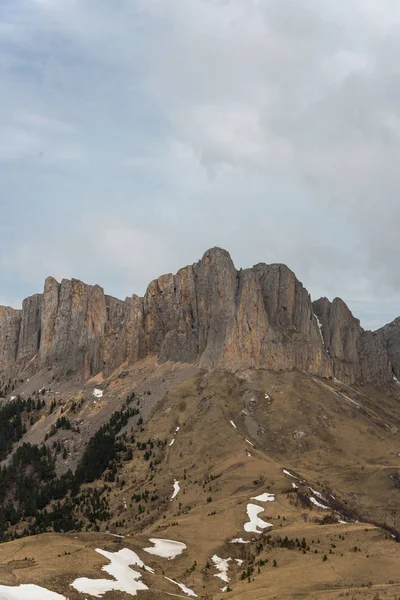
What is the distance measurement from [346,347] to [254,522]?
13699 centimetres

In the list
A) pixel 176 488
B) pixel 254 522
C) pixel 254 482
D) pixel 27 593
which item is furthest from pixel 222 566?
pixel 176 488

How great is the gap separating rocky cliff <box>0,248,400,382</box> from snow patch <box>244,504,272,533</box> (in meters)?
71.1

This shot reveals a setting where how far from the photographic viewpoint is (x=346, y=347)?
192125mm

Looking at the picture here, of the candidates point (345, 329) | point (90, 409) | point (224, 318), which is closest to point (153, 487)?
point (90, 409)

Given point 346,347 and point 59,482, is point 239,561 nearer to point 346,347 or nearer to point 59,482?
point 59,482

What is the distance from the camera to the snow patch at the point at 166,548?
159 feet

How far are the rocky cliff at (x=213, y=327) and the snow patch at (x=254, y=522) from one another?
71.1 meters

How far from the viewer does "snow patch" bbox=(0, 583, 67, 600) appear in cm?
3072

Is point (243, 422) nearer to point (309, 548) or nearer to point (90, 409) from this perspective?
point (90, 409)

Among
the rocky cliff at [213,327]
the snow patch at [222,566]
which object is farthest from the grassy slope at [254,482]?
the rocky cliff at [213,327]

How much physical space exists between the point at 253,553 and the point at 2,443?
348 feet

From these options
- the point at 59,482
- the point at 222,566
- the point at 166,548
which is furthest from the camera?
the point at 59,482

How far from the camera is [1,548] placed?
43.5 meters

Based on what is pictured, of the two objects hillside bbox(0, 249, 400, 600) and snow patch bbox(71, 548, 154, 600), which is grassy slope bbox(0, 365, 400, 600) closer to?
hillside bbox(0, 249, 400, 600)
